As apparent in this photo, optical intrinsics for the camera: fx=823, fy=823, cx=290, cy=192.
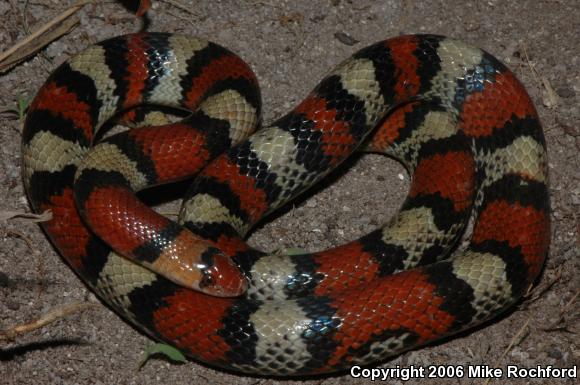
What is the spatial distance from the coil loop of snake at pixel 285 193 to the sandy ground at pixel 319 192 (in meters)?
0.25

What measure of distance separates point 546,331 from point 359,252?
133cm

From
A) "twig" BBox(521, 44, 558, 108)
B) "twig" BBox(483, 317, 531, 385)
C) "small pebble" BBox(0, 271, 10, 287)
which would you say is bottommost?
"small pebble" BBox(0, 271, 10, 287)

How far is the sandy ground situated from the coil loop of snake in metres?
0.25

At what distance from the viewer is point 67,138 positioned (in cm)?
570

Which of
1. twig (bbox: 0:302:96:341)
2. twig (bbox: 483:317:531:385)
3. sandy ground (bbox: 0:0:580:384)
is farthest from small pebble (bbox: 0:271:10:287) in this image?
twig (bbox: 483:317:531:385)

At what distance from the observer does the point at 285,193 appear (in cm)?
577

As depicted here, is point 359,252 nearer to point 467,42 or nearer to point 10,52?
point 467,42

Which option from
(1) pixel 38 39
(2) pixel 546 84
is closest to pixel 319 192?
(2) pixel 546 84

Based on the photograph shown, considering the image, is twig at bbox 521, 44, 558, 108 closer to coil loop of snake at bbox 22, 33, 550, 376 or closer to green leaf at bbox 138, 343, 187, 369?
coil loop of snake at bbox 22, 33, 550, 376

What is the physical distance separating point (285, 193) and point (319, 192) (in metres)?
0.46

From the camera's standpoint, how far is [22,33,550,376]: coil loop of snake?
16.0ft

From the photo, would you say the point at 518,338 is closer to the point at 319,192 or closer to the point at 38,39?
the point at 319,192

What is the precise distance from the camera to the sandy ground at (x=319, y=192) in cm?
518

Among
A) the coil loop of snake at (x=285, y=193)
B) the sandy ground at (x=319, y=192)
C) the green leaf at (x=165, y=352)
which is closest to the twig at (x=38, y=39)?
the sandy ground at (x=319, y=192)
